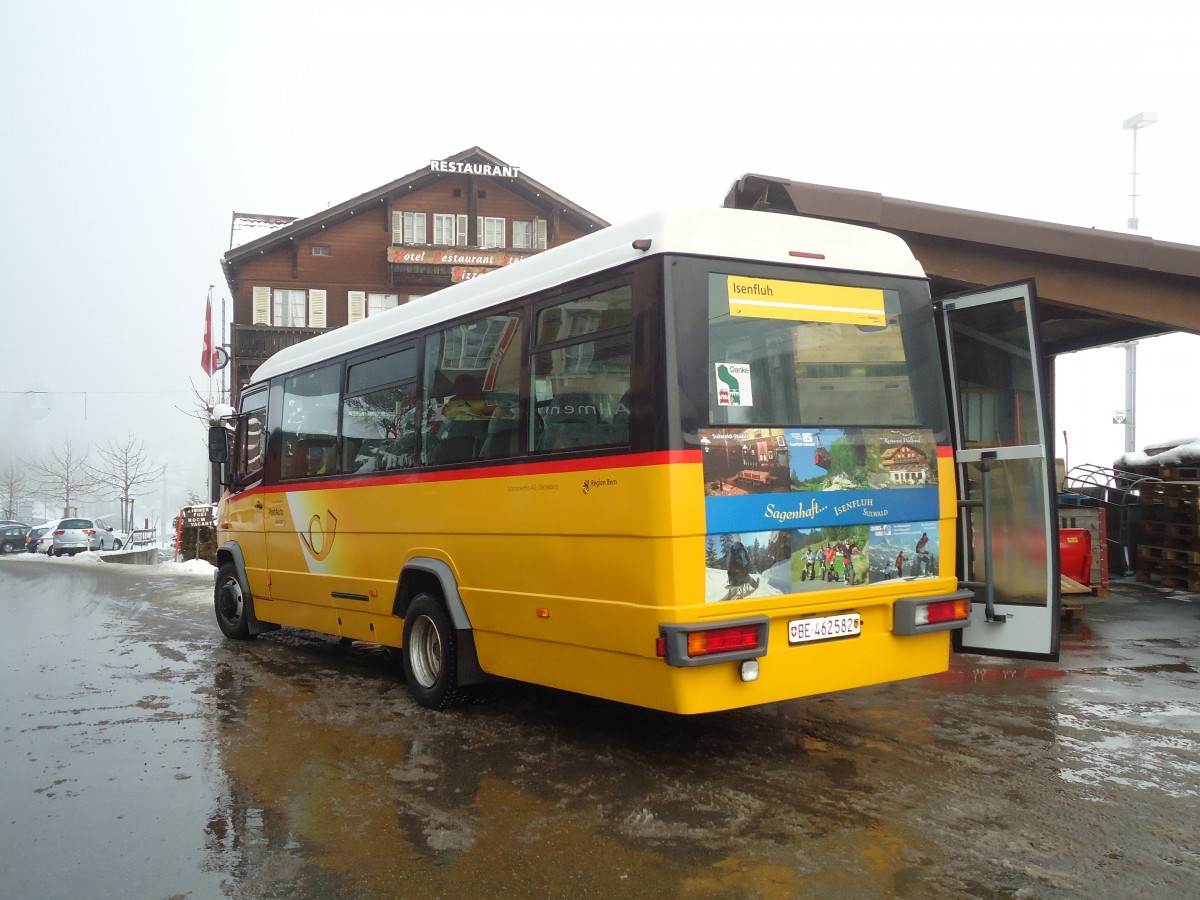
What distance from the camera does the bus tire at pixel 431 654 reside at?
261 inches

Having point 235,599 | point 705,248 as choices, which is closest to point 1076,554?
point 705,248

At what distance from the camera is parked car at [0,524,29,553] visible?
4734 cm

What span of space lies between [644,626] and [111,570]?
2367 cm

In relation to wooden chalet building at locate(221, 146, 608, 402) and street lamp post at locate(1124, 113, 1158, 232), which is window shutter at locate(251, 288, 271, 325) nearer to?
wooden chalet building at locate(221, 146, 608, 402)

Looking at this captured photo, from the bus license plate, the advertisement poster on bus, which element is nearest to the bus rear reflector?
the advertisement poster on bus

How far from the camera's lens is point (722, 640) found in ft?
16.2

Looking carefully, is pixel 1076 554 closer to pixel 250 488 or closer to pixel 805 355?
pixel 805 355

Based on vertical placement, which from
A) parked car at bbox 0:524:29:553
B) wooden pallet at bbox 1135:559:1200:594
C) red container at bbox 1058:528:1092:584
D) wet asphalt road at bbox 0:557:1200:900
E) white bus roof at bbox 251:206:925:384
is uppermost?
white bus roof at bbox 251:206:925:384

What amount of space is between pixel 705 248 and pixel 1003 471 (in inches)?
107

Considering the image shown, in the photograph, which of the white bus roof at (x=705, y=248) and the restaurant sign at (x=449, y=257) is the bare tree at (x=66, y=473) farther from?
the white bus roof at (x=705, y=248)

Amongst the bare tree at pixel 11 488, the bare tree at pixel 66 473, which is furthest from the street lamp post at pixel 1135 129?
the bare tree at pixel 11 488

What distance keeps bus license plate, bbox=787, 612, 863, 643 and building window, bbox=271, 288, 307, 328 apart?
34.5 meters

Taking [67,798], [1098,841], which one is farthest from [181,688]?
[1098,841]

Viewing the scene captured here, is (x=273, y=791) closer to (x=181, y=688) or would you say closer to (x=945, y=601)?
(x=181, y=688)
